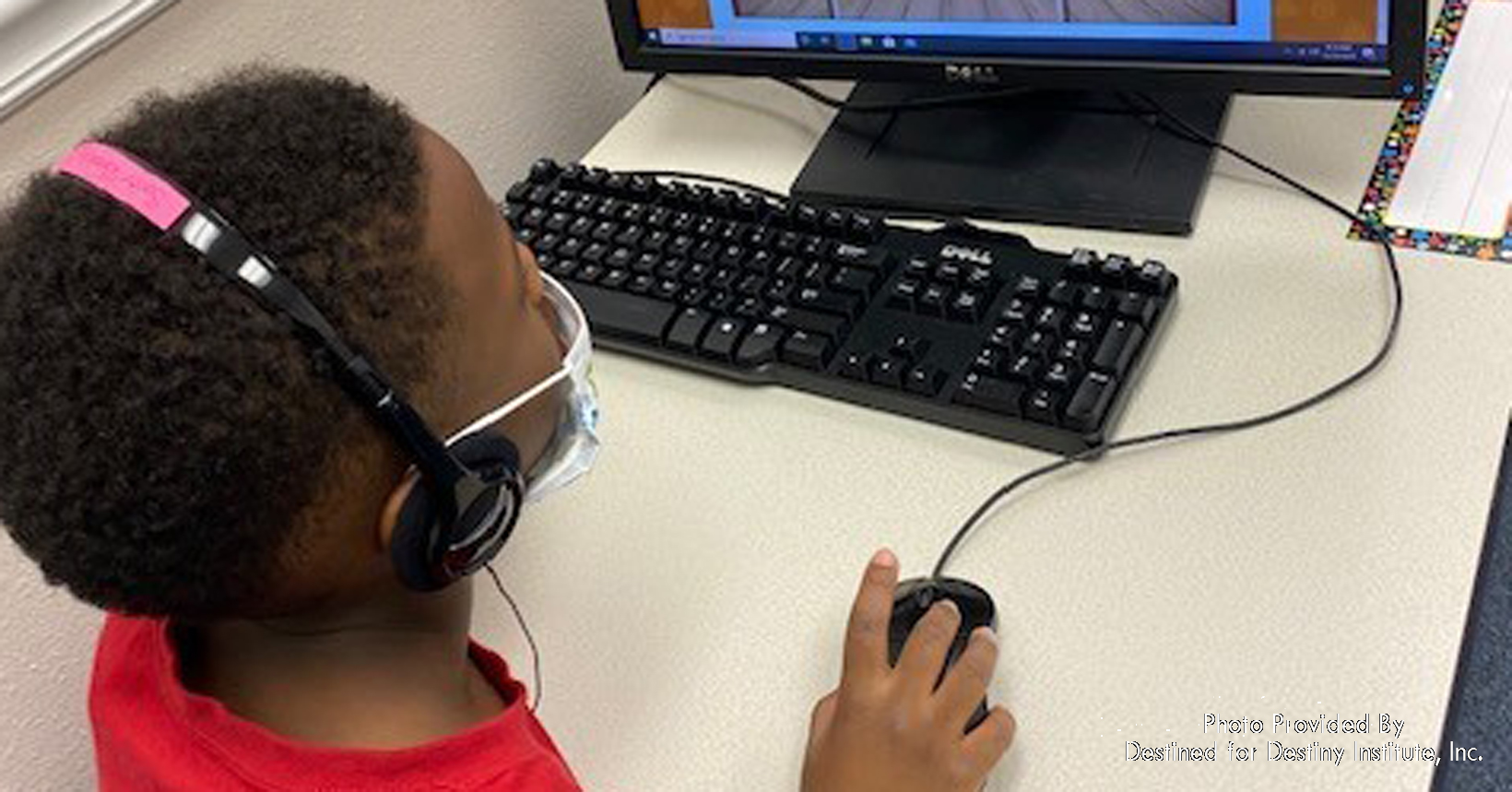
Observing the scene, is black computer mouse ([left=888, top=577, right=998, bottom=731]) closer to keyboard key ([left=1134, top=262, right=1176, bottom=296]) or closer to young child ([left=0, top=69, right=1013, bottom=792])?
young child ([left=0, top=69, right=1013, bottom=792])

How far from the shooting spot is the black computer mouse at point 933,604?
71 centimetres

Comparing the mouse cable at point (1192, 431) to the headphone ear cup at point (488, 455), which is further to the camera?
the mouse cable at point (1192, 431)

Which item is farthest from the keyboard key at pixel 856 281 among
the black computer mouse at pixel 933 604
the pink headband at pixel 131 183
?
the pink headband at pixel 131 183

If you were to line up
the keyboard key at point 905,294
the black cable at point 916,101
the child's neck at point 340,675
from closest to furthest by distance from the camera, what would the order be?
the child's neck at point 340,675
the keyboard key at point 905,294
the black cable at point 916,101

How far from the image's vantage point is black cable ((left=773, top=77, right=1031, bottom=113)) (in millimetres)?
1019

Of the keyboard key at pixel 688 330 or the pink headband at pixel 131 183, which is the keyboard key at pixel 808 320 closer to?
the keyboard key at pixel 688 330

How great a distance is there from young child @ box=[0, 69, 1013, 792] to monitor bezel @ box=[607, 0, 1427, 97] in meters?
0.38

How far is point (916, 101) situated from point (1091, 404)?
345 mm

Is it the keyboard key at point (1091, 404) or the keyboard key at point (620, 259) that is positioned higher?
the keyboard key at point (620, 259)

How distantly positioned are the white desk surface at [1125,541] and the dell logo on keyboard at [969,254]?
8cm

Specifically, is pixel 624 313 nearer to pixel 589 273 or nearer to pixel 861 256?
pixel 589 273

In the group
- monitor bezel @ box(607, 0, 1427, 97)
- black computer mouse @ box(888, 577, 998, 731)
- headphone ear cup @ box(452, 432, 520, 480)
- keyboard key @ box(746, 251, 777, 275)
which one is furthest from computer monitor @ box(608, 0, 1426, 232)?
headphone ear cup @ box(452, 432, 520, 480)

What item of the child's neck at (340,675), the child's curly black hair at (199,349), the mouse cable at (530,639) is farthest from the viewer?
the mouse cable at (530,639)

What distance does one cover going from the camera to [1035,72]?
3.08 ft
